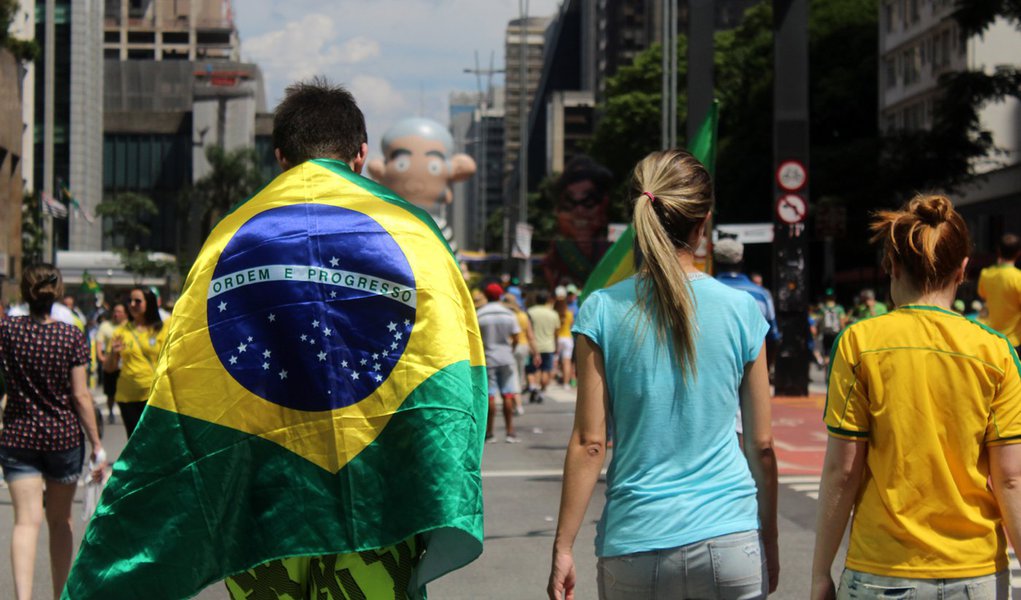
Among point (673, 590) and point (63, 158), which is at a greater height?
point (63, 158)

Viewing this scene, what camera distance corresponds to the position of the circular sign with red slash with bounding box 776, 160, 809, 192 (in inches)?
781

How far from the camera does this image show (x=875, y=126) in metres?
60.1

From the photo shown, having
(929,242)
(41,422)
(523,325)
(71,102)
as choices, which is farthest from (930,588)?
(71,102)

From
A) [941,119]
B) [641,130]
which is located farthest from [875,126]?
[941,119]

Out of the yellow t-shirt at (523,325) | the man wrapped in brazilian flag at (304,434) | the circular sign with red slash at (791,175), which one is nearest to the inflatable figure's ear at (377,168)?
the yellow t-shirt at (523,325)

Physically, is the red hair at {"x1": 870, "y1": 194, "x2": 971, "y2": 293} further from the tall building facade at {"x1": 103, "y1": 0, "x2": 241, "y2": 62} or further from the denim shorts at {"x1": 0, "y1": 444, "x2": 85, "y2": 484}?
the tall building facade at {"x1": 103, "y1": 0, "x2": 241, "y2": 62}

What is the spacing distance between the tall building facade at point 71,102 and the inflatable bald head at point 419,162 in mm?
73219

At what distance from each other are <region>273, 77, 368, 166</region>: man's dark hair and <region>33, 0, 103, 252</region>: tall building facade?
9490cm

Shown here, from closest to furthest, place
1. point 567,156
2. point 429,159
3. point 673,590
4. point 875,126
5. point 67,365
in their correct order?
point 673,590, point 67,365, point 429,159, point 875,126, point 567,156

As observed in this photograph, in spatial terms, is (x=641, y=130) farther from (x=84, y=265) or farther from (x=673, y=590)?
(x=673, y=590)

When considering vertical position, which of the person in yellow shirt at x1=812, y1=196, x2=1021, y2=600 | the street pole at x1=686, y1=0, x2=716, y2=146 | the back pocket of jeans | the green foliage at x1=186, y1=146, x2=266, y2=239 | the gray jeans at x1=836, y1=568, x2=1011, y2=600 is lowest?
the gray jeans at x1=836, y1=568, x2=1011, y2=600

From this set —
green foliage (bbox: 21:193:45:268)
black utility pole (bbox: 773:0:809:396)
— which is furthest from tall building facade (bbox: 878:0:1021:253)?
green foliage (bbox: 21:193:45:268)

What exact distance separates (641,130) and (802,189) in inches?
1905

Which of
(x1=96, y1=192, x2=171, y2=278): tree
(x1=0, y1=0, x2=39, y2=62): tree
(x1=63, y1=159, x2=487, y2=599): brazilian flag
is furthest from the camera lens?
(x1=96, y1=192, x2=171, y2=278): tree
